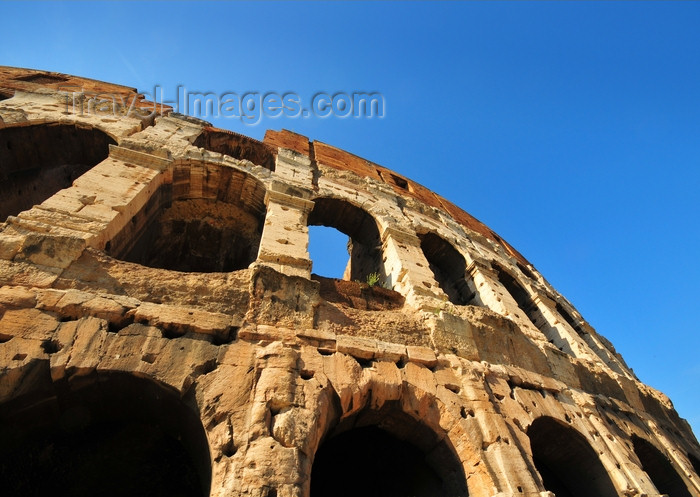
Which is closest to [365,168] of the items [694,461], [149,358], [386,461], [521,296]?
[521,296]

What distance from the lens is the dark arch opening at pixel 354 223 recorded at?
8727mm

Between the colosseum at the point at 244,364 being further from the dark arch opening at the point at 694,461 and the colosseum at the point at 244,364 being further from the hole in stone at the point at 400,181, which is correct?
the hole in stone at the point at 400,181

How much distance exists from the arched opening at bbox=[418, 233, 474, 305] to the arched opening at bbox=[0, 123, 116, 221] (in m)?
7.19

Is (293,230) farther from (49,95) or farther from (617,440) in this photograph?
(49,95)

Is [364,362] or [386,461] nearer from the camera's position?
[364,362]

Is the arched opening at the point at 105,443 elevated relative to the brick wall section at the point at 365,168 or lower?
lower

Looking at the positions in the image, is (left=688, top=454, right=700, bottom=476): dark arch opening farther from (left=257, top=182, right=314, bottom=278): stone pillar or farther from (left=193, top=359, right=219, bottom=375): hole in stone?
(left=193, top=359, right=219, bottom=375): hole in stone

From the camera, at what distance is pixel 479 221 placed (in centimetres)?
1468

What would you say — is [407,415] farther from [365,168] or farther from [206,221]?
[365,168]

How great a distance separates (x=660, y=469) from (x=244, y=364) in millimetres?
7007

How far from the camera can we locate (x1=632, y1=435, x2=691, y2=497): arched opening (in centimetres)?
626

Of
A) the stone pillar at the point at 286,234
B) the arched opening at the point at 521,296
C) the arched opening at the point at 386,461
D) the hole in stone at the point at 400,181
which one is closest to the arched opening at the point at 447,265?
the arched opening at the point at 521,296

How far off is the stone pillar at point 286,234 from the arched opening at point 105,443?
218 cm

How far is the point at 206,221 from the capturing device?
8125 mm
